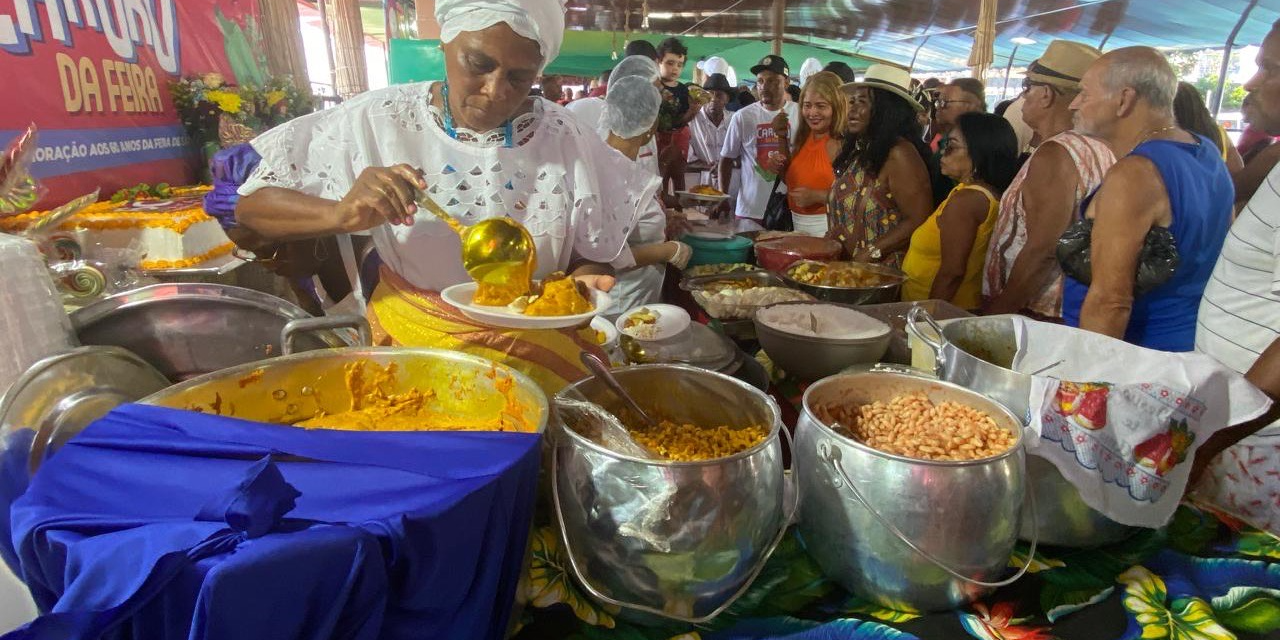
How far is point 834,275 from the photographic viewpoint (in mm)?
2355

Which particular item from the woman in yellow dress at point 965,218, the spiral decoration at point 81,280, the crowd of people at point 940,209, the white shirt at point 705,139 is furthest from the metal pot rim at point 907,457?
the white shirt at point 705,139

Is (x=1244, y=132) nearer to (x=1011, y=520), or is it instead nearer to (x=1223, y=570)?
(x=1223, y=570)

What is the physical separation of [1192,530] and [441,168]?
1.57 m

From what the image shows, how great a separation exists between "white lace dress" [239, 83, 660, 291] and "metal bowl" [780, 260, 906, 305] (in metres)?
0.93

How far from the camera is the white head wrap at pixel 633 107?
287 centimetres

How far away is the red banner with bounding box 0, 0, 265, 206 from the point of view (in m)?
2.70

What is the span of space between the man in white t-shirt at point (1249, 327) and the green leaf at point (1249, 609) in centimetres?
62

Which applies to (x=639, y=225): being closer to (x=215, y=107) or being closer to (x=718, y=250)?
(x=718, y=250)

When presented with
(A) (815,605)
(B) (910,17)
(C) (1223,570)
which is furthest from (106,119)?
(B) (910,17)

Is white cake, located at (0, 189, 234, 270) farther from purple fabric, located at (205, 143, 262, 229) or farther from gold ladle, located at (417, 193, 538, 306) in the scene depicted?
gold ladle, located at (417, 193, 538, 306)

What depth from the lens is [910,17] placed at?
34.8 ft

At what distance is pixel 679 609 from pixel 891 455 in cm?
32

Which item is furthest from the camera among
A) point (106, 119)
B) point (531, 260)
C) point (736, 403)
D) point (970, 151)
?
point (106, 119)

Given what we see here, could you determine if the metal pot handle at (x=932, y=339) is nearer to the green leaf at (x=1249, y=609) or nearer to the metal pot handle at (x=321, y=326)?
the green leaf at (x=1249, y=609)
